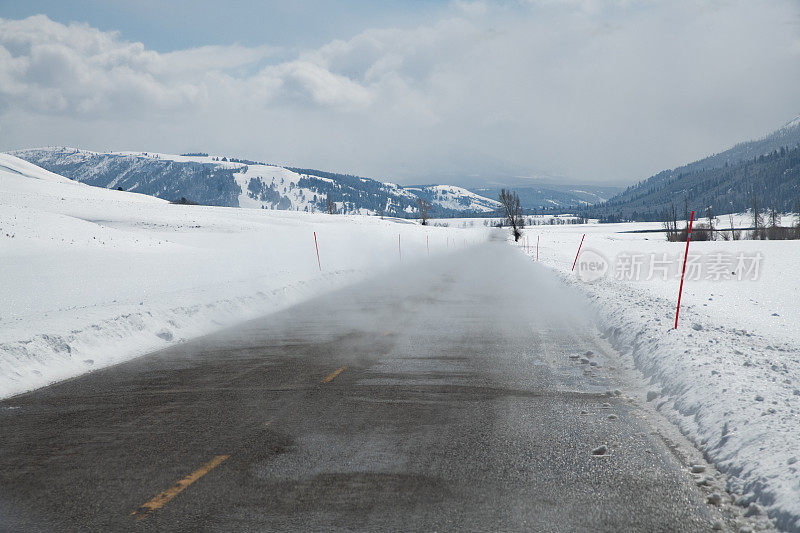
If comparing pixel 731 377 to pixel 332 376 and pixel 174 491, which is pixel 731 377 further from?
pixel 174 491

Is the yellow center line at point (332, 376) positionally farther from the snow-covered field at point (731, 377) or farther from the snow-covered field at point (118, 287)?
the snow-covered field at point (731, 377)

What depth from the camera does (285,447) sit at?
18.7 feet

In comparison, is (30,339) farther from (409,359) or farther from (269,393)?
(409,359)

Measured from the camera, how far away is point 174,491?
186 inches

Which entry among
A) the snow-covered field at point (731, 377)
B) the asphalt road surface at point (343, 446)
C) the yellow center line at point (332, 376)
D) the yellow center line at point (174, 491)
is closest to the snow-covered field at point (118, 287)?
the asphalt road surface at point (343, 446)

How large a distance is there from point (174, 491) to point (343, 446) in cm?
161

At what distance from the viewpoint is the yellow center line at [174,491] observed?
4.38m

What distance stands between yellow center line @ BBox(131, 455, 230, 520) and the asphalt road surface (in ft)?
0.07

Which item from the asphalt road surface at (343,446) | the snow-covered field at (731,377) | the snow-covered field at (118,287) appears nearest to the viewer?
the asphalt road surface at (343,446)

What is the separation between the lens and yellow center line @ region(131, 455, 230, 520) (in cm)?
438

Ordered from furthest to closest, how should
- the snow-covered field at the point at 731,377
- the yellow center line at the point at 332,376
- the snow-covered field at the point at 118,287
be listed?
the snow-covered field at the point at 118,287
the yellow center line at the point at 332,376
the snow-covered field at the point at 731,377

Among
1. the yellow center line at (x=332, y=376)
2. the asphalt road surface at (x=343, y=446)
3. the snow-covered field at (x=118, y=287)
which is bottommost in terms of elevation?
the snow-covered field at (x=118, y=287)

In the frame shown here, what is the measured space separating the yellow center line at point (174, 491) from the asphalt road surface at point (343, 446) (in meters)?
0.02

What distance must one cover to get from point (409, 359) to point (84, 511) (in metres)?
5.99
